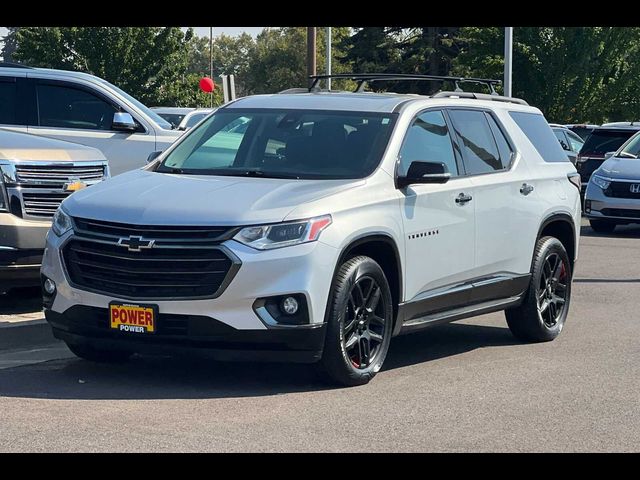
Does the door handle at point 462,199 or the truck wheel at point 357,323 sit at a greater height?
the door handle at point 462,199

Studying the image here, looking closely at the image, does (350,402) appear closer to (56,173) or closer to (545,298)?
(545,298)

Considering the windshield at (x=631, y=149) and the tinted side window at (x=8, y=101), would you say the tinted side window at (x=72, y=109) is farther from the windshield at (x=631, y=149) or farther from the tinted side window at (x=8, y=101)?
the windshield at (x=631, y=149)

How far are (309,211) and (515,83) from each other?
35.3 metres

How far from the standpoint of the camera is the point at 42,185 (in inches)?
405

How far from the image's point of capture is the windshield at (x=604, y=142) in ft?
78.6

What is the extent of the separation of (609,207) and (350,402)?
517 inches

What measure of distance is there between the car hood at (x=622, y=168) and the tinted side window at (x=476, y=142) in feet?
34.9

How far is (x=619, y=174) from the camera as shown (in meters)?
19.6

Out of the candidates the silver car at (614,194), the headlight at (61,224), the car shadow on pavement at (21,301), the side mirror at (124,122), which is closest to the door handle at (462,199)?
the headlight at (61,224)

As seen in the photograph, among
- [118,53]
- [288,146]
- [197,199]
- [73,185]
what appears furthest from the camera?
[118,53]

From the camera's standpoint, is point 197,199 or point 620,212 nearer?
point 197,199

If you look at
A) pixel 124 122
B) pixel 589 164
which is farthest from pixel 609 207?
pixel 124 122

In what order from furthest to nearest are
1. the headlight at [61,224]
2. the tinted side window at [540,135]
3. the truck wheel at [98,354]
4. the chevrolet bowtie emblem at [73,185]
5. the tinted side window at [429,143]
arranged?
the chevrolet bowtie emblem at [73,185] → the tinted side window at [540,135] → the tinted side window at [429,143] → the truck wheel at [98,354] → the headlight at [61,224]
